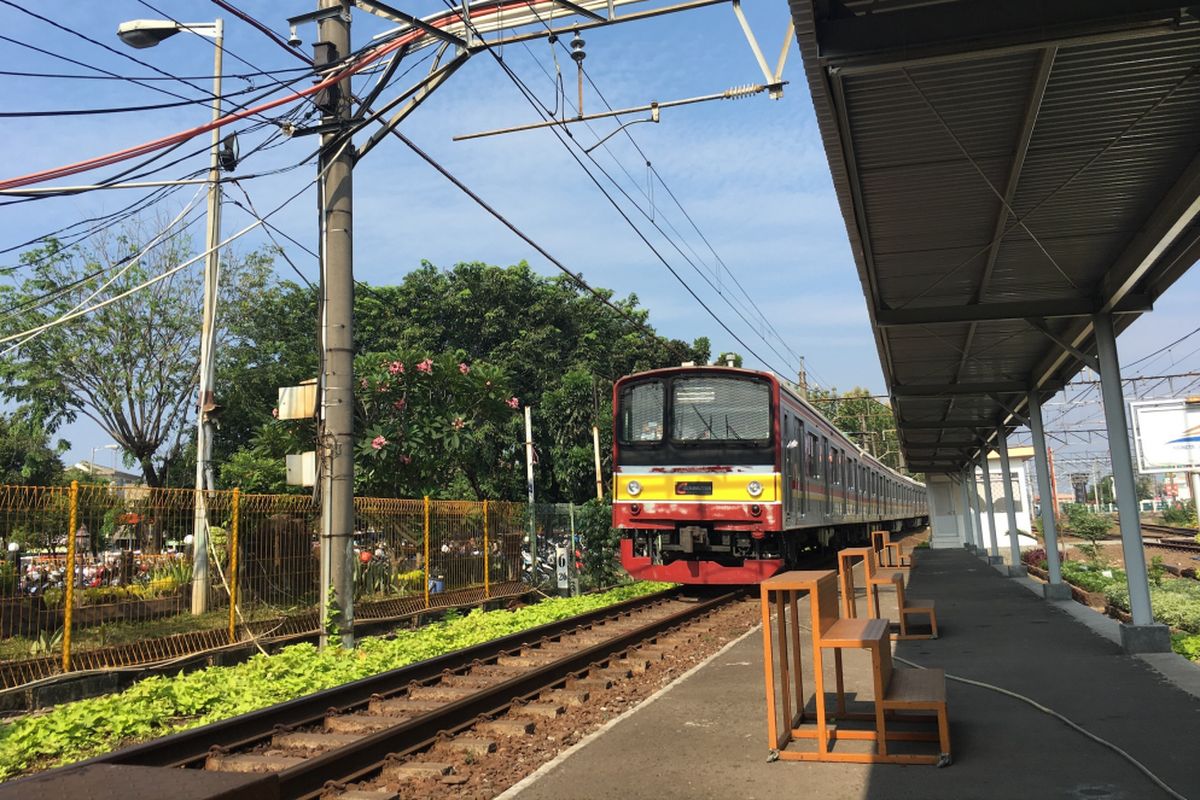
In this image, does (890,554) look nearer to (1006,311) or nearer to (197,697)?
(1006,311)

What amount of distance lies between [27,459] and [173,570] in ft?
81.9

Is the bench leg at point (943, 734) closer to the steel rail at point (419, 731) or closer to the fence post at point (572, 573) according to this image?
the steel rail at point (419, 731)

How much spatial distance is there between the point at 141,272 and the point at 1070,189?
67.3 ft

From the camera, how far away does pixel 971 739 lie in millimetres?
5652

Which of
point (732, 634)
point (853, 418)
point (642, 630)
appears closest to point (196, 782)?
point (642, 630)

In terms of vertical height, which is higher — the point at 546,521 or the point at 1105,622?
the point at 546,521

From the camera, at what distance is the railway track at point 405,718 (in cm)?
546

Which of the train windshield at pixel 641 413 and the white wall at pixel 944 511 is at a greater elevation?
the train windshield at pixel 641 413

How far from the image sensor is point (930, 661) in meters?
8.48

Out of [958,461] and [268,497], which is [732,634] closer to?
[268,497]

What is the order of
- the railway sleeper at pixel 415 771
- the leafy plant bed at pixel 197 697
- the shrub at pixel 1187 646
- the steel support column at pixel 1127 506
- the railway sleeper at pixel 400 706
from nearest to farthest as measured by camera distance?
the railway sleeper at pixel 415 771, the leafy plant bed at pixel 197 697, the railway sleeper at pixel 400 706, the shrub at pixel 1187 646, the steel support column at pixel 1127 506

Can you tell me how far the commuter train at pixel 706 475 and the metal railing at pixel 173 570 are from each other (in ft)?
9.42

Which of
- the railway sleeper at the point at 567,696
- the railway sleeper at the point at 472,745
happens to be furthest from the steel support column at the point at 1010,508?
the railway sleeper at the point at 472,745

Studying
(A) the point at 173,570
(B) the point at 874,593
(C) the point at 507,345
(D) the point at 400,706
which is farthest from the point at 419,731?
(C) the point at 507,345
